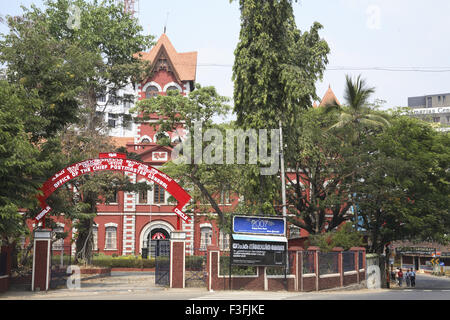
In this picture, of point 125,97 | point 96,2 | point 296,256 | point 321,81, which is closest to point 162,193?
point 125,97

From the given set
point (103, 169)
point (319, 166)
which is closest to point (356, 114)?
point (319, 166)

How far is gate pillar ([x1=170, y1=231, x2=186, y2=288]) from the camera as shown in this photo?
69.7 ft

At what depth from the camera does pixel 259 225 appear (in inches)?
831

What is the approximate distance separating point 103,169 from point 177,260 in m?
4.94

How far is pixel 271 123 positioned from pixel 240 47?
13.3 feet

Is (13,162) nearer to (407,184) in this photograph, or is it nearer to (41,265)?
(41,265)

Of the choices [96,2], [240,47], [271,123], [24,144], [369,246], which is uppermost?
[96,2]

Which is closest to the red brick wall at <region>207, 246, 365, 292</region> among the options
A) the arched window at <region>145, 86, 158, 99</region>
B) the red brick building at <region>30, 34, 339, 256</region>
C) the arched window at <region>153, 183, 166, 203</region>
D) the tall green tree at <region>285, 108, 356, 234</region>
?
the tall green tree at <region>285, 108, 356, 234</region>

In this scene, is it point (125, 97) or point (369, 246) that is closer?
point (369, 246)

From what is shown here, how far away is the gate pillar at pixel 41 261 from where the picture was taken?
66.2 feet

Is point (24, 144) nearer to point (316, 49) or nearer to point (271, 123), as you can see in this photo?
point (271, 123)

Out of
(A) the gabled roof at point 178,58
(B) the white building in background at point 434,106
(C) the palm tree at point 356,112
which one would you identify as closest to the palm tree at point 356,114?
(C) the palm tree at point 356,112

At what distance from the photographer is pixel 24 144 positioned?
691 inches

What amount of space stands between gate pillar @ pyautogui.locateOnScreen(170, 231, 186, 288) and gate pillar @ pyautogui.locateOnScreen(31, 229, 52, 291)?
16.1 feet
